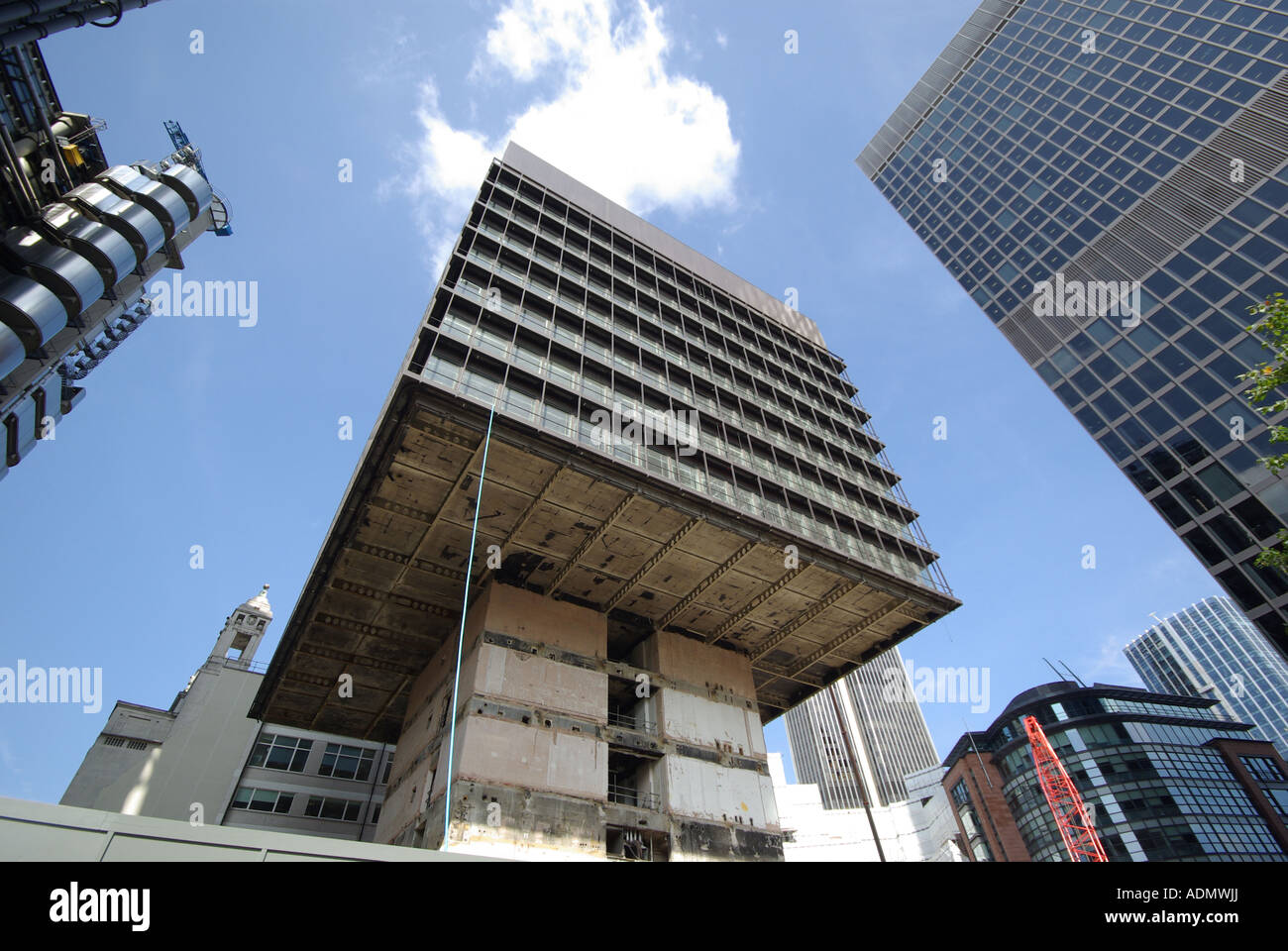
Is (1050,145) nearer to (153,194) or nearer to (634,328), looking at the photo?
(634,328)

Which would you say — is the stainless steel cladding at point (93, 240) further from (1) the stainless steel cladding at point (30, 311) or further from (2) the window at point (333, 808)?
(2) the window at point (333, 808)

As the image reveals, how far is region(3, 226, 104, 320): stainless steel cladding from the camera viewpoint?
30922mm

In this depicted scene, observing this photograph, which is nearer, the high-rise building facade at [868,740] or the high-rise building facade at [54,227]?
the high-rise building facade at [54,227]

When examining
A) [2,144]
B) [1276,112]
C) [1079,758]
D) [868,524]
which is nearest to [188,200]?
[2,144]

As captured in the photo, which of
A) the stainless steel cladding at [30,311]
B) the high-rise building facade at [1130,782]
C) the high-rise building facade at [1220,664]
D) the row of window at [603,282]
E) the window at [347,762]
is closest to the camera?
the stainless steel cladding at [30,311]

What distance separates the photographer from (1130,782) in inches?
2314

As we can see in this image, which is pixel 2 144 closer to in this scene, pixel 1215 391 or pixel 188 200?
pixel 188 200

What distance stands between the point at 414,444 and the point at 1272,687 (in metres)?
195

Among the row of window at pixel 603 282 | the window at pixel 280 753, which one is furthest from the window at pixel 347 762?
the row of window at pixel 603 282

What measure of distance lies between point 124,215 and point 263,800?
3454cm

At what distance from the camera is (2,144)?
29031 mm

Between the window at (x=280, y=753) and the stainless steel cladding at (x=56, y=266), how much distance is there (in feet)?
83.7

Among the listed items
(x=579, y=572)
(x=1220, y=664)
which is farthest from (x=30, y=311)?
(x=1220, y=664)

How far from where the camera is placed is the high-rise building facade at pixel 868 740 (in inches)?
4796
